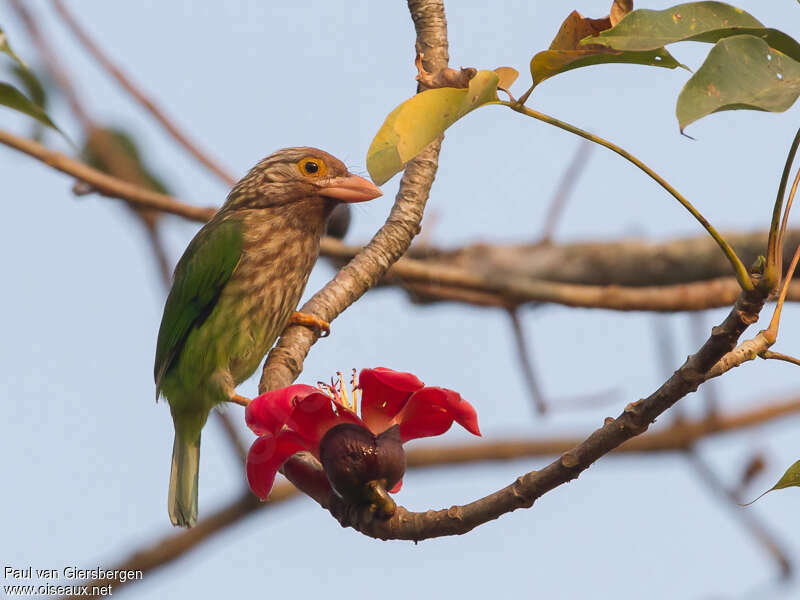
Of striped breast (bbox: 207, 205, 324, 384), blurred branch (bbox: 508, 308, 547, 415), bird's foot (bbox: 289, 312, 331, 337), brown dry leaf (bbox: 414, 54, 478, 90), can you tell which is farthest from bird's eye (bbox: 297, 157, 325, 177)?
brown dry leaf (bbox: 414, 54, 478, 90)

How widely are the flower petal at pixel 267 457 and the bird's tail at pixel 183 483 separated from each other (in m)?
2.25

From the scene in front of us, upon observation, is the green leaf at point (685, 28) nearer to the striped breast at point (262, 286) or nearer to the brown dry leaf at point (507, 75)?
the brown dry leaf at point (507, 75)

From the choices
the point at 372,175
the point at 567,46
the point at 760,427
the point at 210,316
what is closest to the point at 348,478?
the point at 372,175

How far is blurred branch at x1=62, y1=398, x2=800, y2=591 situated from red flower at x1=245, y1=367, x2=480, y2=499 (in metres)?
2.97

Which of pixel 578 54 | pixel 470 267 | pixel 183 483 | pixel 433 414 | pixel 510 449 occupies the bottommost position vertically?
pixel 510 449

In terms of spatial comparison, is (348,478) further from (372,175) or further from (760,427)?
(760,427)

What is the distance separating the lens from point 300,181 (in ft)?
14.4

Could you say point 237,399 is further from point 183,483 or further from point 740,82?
point 740,82

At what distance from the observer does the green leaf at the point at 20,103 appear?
9.64 feet

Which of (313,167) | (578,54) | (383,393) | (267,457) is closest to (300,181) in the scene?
(313,167)

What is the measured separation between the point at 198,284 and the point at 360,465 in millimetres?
2527

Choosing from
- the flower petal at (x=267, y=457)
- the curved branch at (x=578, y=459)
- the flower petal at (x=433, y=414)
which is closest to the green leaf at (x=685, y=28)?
the curved branch at (x=578, y=459)

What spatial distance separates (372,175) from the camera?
5.84 ft

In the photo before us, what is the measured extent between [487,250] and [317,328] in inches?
111
